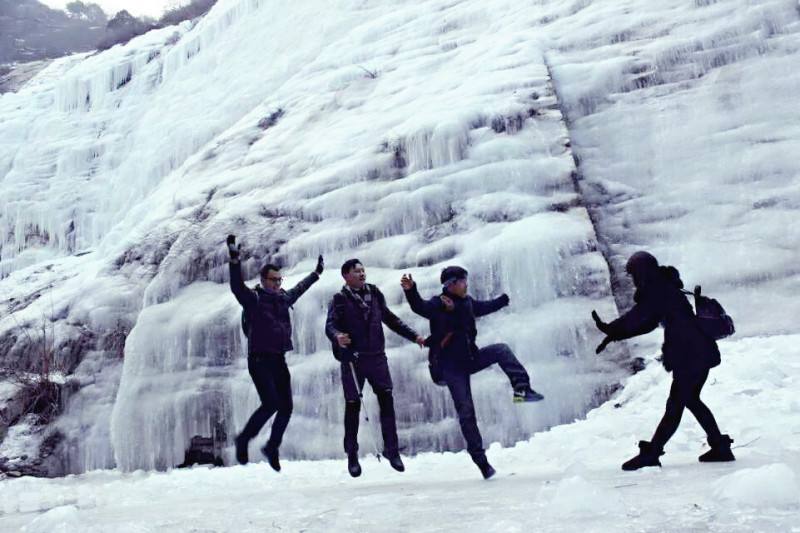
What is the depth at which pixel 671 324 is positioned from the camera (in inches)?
167

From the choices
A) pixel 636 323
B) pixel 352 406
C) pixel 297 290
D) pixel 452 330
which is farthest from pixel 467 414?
pixel 297 290

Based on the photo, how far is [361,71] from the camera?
469 inches

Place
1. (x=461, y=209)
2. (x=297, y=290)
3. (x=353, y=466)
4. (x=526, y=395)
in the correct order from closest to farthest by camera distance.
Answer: (x=526, y=395)
(x=353, y=466)
(x=297, y=290)
(x=461, y=209)

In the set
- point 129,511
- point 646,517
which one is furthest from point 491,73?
point 646,517

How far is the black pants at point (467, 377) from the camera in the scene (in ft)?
15.7

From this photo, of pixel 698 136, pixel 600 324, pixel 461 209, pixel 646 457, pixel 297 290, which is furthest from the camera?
pixel 698 136

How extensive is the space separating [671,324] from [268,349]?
9.15 feet

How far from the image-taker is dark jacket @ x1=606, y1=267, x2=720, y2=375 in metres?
4.17

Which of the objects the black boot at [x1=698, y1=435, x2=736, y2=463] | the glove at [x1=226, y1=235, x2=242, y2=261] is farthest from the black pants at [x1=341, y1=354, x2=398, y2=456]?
the black boot at [x1=698, y1=435, x2=736, y2=463]

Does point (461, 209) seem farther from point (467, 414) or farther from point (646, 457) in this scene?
point (646, 457)

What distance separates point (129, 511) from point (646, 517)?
3.19 metres

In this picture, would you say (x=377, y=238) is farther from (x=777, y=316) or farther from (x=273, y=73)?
(x=273, y=73)

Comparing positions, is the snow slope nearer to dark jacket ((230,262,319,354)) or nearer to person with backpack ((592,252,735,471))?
dark jacket ((230,262,319,354))

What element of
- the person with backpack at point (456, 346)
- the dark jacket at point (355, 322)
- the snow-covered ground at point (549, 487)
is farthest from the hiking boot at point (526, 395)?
the dark jacket at point (355, 322)
